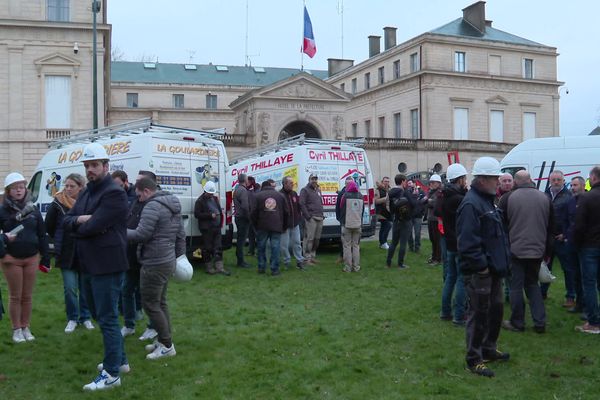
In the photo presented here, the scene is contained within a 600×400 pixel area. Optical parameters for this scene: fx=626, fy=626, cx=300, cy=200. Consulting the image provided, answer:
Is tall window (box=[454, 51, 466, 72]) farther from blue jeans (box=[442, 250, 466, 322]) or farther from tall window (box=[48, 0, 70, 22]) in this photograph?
blue jeans (box=[442, 250, 466, 322])

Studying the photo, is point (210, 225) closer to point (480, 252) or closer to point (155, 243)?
point (155, 243)

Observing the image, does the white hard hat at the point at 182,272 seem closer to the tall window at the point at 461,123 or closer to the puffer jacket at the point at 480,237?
the puffer jacket at the point at 480,237

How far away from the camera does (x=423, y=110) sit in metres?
51.6

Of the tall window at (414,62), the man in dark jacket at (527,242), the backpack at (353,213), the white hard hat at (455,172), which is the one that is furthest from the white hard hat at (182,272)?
the tall window at (414,62)

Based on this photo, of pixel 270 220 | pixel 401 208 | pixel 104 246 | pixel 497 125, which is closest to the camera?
pixel 104 246

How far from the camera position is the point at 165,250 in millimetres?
6676

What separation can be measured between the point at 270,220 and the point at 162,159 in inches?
101

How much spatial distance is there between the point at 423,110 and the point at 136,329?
45935mm

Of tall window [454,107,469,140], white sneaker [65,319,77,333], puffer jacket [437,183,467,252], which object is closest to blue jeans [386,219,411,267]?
puffer jacket [437,183,467,252]

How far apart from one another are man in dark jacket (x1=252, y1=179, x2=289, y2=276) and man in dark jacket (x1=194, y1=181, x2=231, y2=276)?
787 mm

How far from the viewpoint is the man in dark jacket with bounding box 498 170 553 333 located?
7.81 m

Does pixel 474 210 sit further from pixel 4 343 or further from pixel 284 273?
pixel 284 273

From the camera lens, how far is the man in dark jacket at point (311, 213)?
1466 centimetres

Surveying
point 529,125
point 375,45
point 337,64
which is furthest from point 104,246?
point 337,64
